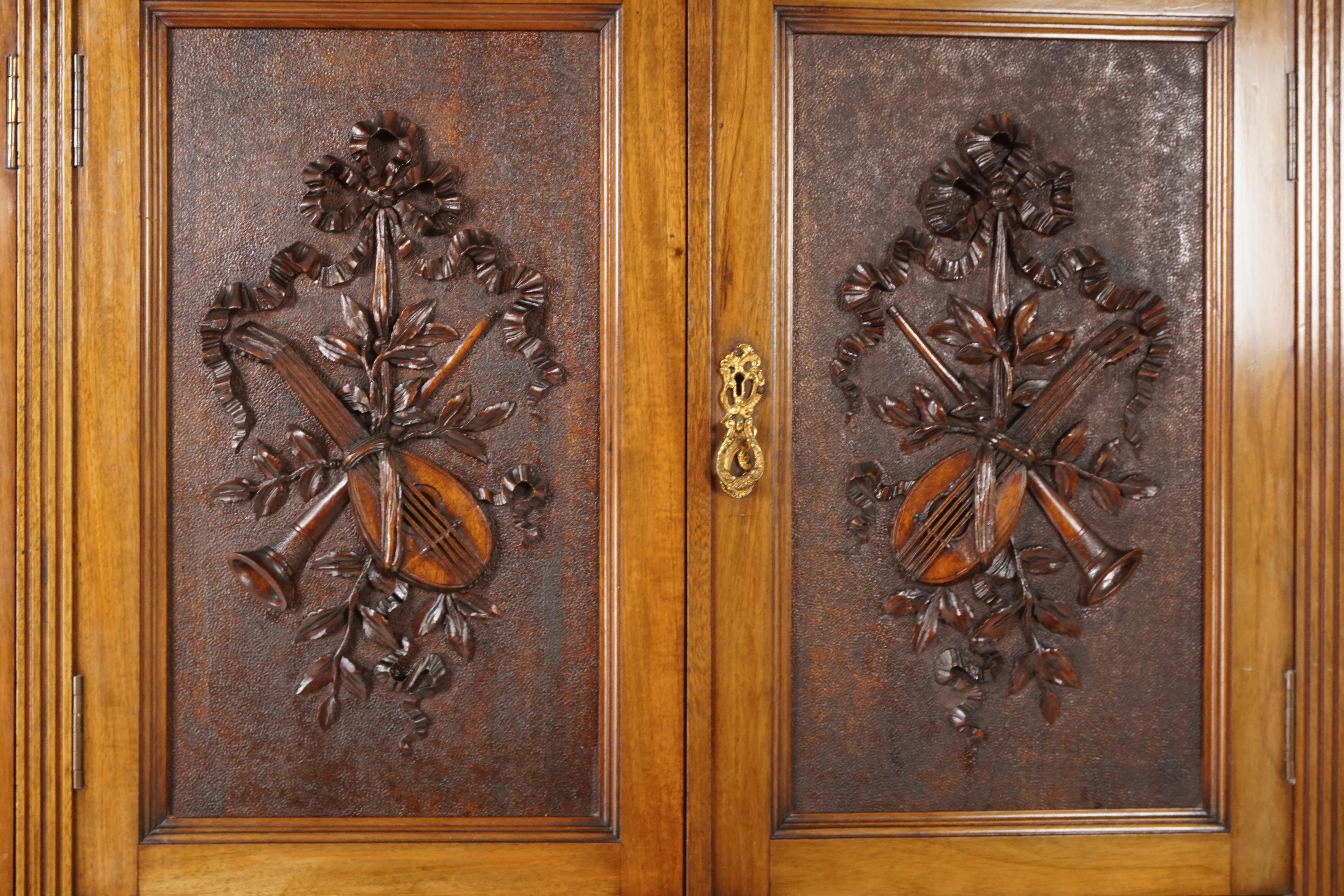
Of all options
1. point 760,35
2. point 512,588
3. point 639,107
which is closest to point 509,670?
point 512,588

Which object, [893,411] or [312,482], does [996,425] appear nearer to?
[893,411]

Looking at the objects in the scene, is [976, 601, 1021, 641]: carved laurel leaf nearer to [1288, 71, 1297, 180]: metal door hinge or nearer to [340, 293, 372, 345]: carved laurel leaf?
[1288, 71, 1297, 180]: metal door hinge

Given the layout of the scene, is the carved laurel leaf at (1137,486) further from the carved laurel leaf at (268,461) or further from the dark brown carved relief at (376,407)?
the carved laurel leaf at (268,461)

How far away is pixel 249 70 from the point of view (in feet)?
3.35

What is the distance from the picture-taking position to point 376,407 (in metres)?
1.03

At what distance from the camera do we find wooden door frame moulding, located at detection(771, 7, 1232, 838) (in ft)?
3.40

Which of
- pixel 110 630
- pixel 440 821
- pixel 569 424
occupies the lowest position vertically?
pixel 440 821

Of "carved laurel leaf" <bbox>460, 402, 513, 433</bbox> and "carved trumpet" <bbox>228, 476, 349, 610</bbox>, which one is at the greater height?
"carved laurel leaf" <bbox>460, 402, 513, 433</bbox>

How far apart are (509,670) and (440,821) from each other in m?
0.18

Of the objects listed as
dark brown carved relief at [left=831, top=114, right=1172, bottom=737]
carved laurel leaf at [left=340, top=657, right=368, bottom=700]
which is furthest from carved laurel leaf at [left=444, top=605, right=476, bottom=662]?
dark brown carved relief at [left=831, top=114, right=1172, bottom=737]

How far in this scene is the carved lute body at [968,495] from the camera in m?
1.05

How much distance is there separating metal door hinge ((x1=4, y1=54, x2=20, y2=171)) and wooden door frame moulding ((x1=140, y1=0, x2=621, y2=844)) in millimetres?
129

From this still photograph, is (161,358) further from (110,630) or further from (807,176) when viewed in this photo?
(807,176)

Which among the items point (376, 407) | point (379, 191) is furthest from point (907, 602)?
point (379, 191)
